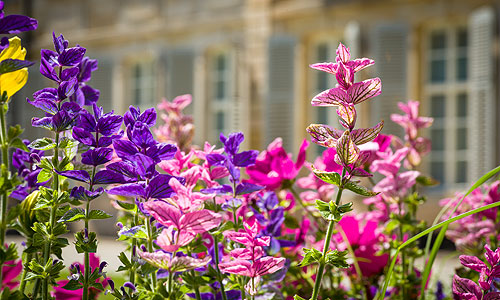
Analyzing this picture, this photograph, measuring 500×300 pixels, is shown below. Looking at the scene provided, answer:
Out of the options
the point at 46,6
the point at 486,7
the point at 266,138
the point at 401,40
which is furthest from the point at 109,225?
the point at 486,7

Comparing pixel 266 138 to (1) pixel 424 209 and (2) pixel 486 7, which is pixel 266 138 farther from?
(2) pixel 486 7

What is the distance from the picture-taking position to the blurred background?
284 inches

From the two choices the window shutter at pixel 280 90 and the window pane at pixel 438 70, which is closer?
A: the window pane at pixel 438 70

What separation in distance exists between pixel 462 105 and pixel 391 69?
87 centimetres

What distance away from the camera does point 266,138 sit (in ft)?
27.5

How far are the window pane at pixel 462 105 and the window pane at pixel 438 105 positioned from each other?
168 mm

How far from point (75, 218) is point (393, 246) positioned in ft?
1.41

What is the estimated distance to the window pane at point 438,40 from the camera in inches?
299

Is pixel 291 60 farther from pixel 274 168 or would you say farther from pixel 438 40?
pixel 274 168

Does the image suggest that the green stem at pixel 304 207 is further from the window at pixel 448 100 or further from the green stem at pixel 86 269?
the window at pixel 448 100

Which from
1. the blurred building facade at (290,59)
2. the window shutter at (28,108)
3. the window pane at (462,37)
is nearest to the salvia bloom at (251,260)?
the blurred building facade at (290,59)

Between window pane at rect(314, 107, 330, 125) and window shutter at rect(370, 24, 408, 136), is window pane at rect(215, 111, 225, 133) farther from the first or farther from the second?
window shutter at rect(370, 24, 408, 136)

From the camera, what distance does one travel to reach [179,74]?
9.30 meters

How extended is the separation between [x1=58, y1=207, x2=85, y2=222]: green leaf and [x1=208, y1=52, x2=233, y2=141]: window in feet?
27.9
